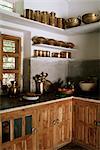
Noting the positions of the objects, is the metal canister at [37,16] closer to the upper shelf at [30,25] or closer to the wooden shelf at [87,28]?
the upper shelf at [30,25]

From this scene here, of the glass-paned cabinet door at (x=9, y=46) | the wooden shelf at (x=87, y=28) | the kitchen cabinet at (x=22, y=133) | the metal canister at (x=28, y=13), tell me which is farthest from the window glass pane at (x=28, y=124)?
the wooden shelf at (x=87, y=28)

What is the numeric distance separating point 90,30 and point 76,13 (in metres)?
0.47

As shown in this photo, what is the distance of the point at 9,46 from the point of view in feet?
7.68

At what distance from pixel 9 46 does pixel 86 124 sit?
1380 millimetres

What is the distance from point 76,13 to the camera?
287 cm

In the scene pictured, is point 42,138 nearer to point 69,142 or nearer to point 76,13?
point 69,142

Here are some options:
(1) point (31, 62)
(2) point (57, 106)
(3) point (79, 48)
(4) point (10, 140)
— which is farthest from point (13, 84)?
(3) point (79, 48)

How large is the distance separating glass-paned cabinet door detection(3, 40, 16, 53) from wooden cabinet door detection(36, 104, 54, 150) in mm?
900

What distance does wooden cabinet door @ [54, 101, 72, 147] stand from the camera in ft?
6.98

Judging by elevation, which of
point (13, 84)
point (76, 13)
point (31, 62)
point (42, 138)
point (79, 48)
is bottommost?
point (42, 138)

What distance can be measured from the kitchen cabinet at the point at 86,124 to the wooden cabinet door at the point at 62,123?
80 millimetres

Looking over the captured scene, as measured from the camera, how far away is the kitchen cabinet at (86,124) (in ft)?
6.88

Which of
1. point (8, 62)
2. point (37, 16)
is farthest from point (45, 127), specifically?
point (37, 16)

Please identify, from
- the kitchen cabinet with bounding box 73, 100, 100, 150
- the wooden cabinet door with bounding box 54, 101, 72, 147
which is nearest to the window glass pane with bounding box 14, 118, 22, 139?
the wooden cabinet door with bounding box 54, 101, 72, 147
